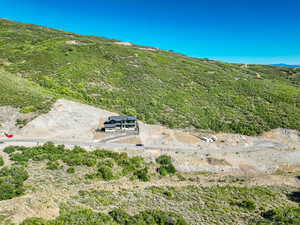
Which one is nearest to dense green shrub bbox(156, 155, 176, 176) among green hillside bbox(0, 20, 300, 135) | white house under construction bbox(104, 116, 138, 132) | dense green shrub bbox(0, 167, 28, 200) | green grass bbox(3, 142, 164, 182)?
green grass bbox(3, 142, 164, 182)

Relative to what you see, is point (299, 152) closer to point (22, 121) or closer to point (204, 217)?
point (204, 217)

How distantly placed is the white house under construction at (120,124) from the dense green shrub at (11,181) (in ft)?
50.8

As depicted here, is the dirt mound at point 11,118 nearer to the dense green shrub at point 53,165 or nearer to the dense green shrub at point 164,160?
the dense green shrub at point 53,165

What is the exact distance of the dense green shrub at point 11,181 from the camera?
Result: 15309 mm

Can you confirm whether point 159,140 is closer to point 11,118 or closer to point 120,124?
point 120,124

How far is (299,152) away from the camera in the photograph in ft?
109

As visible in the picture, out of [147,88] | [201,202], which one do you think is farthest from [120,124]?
[147,88]

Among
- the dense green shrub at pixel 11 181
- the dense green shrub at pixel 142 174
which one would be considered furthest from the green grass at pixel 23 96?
the dense green shrub at pixel 142 174

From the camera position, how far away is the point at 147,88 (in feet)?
181

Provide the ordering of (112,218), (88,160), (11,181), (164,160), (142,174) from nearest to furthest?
(112,218) → (11,181) → (142,174) → (88,160) → (164,160)

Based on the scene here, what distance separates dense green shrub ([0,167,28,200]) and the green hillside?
2028cm

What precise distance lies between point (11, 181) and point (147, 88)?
42.1 metres

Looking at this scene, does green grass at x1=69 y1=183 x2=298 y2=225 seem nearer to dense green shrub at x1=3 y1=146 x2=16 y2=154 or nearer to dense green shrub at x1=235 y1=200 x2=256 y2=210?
dense green shrub at x1=235 y1=200 x2=256 y2=210

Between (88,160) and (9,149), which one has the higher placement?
(9,149)
